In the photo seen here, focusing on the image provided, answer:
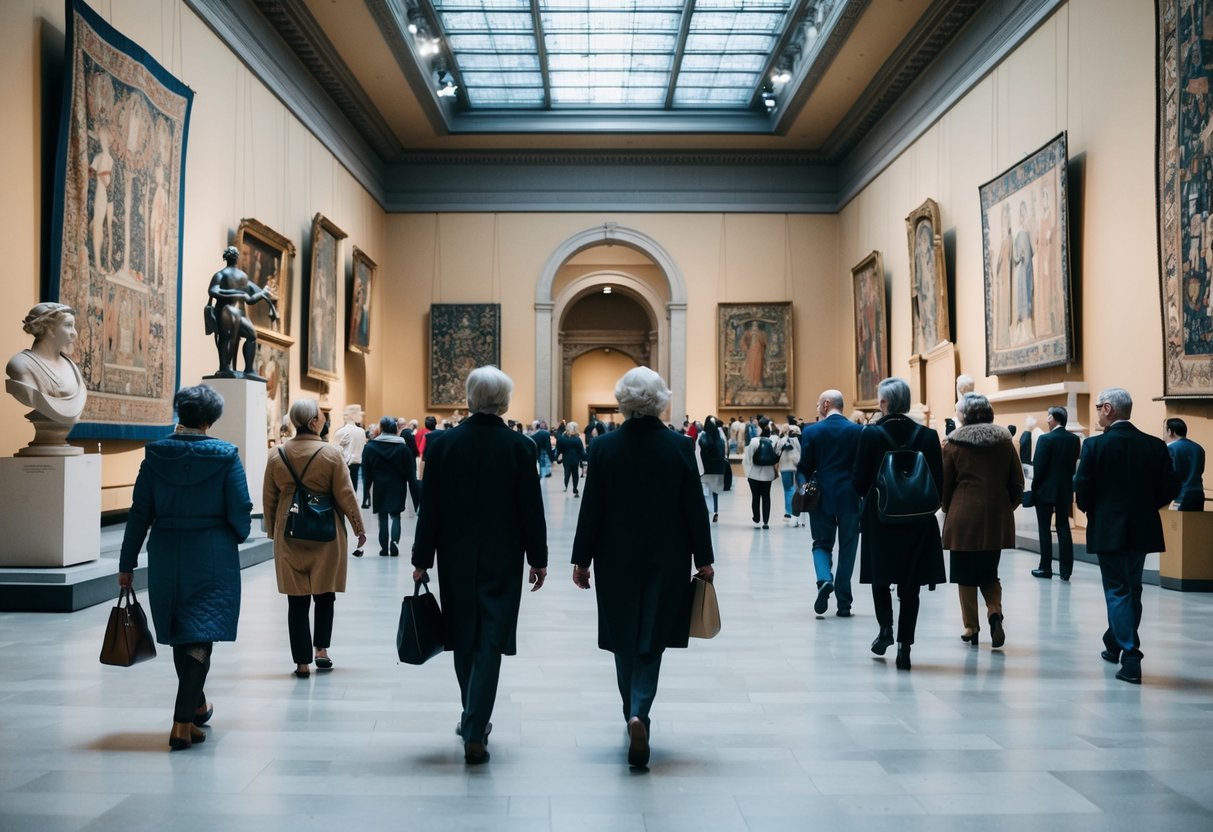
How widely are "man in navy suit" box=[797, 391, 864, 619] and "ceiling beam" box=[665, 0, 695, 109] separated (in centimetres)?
1346

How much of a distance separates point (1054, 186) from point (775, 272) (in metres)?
13.9

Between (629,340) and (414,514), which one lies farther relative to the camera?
(629,340)

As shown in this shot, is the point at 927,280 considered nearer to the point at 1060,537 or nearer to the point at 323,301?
the point at 1060,537

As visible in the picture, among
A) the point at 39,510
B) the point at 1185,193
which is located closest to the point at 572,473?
the point at 1185,193

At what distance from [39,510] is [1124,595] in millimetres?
7592

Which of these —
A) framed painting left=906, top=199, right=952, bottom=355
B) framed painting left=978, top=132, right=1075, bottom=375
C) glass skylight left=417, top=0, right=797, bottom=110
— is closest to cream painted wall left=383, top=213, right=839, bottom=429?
glass skylight left=417, top=0, right=797, bottom=110

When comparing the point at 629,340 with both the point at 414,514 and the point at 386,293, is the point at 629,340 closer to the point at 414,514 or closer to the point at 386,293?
the point at 386,293

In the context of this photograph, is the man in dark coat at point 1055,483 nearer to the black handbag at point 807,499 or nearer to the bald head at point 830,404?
the bald head at point 830,404

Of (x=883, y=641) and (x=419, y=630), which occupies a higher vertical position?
(x=419, y=630)

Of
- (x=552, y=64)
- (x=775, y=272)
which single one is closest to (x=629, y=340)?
(x=775, y=272)

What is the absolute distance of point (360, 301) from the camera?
23.4 meters

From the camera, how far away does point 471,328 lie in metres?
27.1

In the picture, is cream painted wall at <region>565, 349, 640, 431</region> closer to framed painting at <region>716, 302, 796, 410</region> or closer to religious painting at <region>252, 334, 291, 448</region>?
framed painting at <region>716, 302, 796, 410</region>

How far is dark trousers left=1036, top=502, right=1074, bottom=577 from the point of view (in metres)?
9.97
